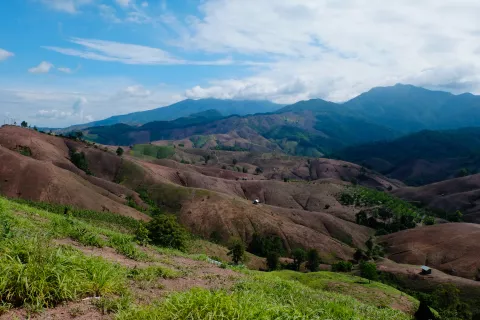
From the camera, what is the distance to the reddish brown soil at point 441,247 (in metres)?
93.4

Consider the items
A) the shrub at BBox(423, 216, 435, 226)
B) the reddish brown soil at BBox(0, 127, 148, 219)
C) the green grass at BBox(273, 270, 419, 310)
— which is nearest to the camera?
the green grass at BBox(273, 270, 419, 310)

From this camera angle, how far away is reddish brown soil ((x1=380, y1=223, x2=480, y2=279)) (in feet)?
307

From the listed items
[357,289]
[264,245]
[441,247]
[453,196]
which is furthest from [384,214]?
[357,289]

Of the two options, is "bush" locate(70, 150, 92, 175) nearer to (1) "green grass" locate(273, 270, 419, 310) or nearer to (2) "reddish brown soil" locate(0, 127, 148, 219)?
(2) "reddish brown soil" locate(0, 127, 148, 219)

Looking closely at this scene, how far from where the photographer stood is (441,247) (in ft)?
338

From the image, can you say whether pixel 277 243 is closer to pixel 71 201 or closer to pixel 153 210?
pixel 153 210

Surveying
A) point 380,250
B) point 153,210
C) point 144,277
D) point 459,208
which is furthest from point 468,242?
point 144,277

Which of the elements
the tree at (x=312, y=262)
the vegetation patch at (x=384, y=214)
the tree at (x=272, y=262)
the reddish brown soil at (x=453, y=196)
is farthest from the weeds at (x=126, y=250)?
the reddish brown soil at (x=453, y=196)

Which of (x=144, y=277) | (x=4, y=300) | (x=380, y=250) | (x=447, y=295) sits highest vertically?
(x=4, y=300)

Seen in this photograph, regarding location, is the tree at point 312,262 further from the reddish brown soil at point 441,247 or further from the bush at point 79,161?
the bush at point 79,161

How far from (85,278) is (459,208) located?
18958 centimetres

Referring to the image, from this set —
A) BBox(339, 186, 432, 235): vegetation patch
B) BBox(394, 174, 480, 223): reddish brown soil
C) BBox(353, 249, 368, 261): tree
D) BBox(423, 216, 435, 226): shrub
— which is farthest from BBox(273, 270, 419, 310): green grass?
BBox(394, 174, 480, 223): reddish brown soil

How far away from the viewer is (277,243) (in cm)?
10012

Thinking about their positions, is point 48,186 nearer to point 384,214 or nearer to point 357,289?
point 357,289
